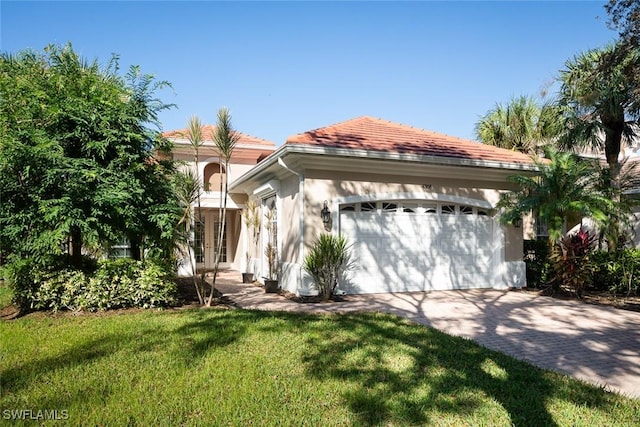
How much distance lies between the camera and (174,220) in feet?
28.9

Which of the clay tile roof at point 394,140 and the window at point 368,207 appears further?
the window at point 368,207

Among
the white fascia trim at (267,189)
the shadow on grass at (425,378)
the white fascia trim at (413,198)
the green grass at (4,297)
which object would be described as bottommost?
the shadow on grass at (425,378)

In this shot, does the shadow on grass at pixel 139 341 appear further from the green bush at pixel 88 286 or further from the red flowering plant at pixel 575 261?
the red flowering plant at pixel 575 261

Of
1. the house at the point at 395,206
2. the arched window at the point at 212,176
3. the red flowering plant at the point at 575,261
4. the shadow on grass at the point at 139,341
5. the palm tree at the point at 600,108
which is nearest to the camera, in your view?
the shadow on grass at the point at 139,341

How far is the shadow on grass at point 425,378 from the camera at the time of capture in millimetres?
3928

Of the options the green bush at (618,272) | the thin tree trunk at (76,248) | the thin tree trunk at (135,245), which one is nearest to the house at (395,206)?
the green bush at (618,272)

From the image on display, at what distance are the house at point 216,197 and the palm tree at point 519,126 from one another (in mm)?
10740

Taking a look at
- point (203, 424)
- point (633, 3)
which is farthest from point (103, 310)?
point (633, 3)

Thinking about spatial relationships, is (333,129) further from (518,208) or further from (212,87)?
(518,208)

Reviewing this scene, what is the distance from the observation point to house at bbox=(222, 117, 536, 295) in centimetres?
1105

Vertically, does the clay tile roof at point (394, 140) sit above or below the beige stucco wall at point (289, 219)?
above

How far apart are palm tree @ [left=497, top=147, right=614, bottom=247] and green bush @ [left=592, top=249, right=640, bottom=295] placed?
1344 millimetres

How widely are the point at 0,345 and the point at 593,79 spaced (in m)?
15.7

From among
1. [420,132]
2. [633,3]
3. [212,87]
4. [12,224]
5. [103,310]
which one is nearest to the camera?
[12,224]
